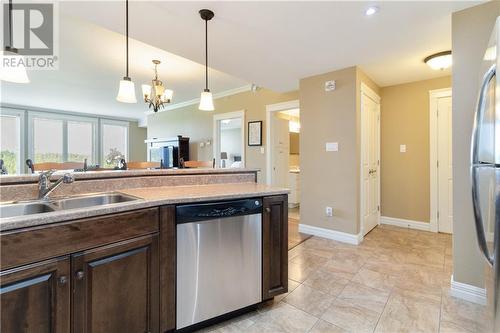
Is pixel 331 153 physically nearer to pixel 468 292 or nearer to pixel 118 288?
pixel 468 292

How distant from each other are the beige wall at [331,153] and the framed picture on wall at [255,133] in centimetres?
135

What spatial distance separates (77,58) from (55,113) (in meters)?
5.11

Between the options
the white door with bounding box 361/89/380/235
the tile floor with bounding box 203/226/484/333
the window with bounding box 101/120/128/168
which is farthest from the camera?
the window with bounding box 101/120/128/168

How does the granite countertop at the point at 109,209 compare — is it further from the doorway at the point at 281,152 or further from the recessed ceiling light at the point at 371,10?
the doorway at the point at 281,152

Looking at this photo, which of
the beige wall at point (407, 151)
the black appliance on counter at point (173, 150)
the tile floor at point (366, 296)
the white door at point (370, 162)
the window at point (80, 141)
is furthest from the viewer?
the window at point (80, 141)

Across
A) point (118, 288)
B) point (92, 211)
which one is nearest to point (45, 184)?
point (92, 211)

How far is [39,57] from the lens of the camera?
3.52 meters

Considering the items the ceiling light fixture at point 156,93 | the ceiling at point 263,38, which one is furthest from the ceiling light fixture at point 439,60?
the ceiling light fixture at point 156,93

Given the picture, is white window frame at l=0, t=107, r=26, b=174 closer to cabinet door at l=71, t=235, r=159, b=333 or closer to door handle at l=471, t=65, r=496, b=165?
cabinet door at l=71, t=235, r=159, b=333

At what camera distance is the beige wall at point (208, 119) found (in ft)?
15.8

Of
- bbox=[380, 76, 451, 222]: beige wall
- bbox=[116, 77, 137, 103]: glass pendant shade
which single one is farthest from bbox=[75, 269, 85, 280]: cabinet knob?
bbox=[380, 76, 451, 222]: beige wall

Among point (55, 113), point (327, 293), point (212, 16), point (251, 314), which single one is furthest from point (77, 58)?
point (55, 113)

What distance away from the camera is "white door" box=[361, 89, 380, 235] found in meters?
3.36

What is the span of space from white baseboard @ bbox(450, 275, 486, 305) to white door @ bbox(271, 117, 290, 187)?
10.5ft
